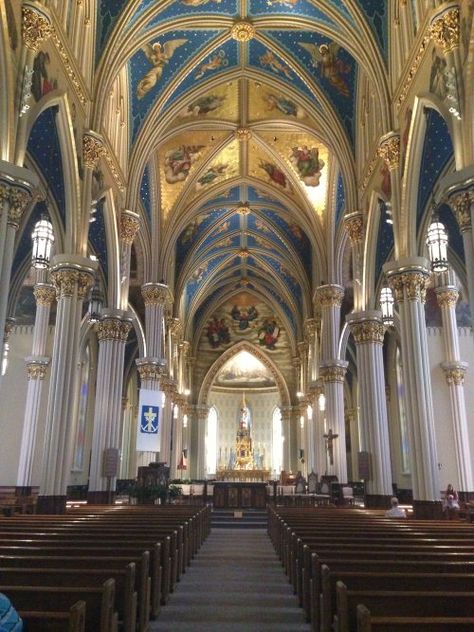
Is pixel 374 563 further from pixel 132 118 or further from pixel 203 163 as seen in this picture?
pixel 203 163

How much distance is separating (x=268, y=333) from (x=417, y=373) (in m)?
28.7

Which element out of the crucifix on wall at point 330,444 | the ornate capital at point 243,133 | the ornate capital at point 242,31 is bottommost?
the crucifix on wall at point 330,444

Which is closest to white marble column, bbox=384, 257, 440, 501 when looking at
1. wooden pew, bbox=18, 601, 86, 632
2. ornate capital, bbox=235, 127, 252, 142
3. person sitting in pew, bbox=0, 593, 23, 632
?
wooden pew, bbox=18, 601, 86, 632

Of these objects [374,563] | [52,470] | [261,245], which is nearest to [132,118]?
[52,470]

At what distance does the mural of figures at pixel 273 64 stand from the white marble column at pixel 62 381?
1030cm

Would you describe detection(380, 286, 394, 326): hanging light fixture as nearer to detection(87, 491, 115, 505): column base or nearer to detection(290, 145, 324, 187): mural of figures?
detection(290, 145, 324, 187): mural of figures

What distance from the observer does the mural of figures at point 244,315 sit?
4216 centimetres

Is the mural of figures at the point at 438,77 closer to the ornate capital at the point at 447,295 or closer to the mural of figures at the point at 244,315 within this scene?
the ornate capital at the point at 447,295

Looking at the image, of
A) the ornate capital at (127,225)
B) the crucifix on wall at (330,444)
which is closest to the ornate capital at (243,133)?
the ornate capital at (127,225)

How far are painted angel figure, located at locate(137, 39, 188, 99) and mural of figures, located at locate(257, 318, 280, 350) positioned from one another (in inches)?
970

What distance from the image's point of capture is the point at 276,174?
1038 inches

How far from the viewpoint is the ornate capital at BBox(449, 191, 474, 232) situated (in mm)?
9781

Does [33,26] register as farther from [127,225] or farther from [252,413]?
[252,413]

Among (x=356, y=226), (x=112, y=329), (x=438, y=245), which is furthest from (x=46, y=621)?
(x=356, y=226)
